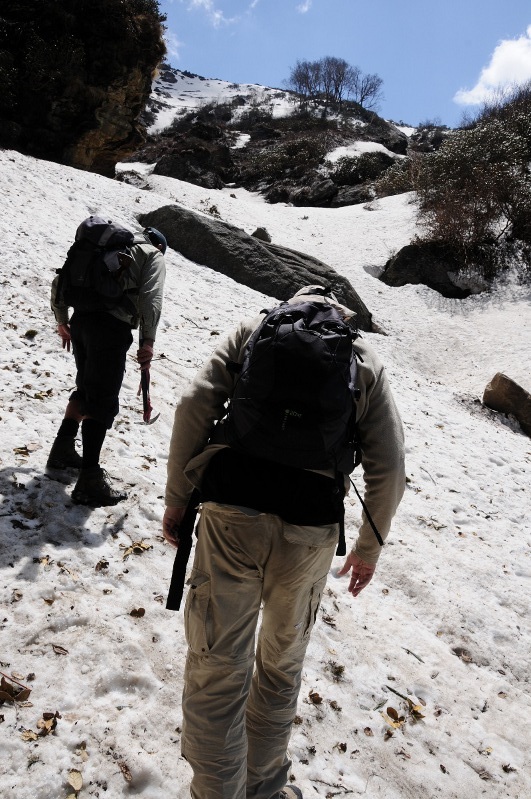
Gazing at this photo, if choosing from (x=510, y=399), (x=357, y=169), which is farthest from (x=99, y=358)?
(x=357, y=169)

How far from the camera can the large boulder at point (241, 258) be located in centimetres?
1135

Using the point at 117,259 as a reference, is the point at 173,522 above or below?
below

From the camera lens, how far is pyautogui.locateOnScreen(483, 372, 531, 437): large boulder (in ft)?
28.1

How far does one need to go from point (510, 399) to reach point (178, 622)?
25.3ft

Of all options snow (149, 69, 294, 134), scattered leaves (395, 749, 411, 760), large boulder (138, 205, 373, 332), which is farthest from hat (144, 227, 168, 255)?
snow (149, 69, 294, 134)

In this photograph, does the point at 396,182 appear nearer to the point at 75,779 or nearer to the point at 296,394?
the point at 296,394

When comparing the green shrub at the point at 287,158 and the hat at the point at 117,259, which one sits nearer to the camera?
the hat at the point at 117,259

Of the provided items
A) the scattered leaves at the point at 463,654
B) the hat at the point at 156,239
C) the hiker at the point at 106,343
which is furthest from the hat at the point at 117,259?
the scattered leaves at the point at 463,654

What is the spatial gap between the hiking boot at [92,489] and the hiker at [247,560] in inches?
68.2

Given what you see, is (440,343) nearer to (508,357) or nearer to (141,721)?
(508,357)

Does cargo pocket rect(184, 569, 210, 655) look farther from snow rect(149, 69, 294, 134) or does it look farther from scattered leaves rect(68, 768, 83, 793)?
snow rect(149, 69, 294, 134)

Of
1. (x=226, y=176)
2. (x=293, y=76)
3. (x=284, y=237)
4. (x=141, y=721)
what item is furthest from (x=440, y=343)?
(x=293, y=76)

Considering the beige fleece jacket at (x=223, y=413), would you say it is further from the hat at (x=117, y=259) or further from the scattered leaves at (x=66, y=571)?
the hat at (x=117, y=259)

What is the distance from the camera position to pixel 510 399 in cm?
871
